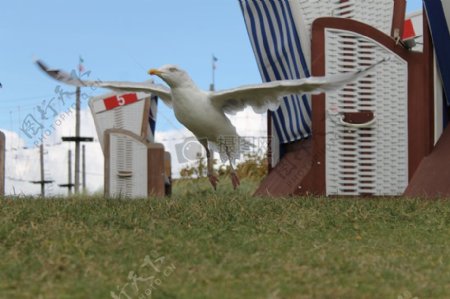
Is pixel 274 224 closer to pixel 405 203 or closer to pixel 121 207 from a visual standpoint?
pixel 121 207

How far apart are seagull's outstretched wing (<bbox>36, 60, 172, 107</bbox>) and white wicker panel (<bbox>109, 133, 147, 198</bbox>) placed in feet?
6.73

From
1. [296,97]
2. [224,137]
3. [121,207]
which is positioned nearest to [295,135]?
[296,97]

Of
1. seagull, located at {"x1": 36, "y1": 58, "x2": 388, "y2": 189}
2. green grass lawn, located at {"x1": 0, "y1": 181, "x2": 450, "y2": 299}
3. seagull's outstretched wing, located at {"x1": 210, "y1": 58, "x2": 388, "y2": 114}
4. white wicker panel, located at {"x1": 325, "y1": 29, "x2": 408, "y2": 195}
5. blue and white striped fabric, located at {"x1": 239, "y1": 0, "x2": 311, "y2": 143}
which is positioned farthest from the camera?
blue and white striped fabric, located at {"x1": 239, "y1": 0, "x2": 311, "y2": 143}

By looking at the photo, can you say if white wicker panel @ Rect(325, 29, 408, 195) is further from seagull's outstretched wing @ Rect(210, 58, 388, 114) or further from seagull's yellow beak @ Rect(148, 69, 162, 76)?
seagull's yellow beak @ Rect(148, 69, 162, 76)

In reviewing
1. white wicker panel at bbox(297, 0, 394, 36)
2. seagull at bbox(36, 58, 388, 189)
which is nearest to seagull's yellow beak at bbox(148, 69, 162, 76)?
seagull at bbox(36, 58, 388, 189)

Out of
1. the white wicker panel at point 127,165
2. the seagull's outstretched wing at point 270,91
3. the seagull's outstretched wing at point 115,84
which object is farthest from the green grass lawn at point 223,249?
the white wicker panel at point 127,165

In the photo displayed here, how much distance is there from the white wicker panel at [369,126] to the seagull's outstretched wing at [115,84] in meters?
1.59

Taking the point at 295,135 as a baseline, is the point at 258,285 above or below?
below

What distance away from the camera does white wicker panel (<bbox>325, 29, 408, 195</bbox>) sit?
620 cm

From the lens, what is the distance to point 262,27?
275 inches

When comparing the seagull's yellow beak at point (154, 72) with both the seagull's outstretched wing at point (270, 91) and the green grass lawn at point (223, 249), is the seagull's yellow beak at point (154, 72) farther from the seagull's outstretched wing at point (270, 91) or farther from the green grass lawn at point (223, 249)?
the green grass lawn at point (223, 249)

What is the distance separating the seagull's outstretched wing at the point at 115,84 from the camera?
609 cm

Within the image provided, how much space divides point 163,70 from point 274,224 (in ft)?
8.32

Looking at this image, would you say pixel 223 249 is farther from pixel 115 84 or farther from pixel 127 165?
pixel 127 165
